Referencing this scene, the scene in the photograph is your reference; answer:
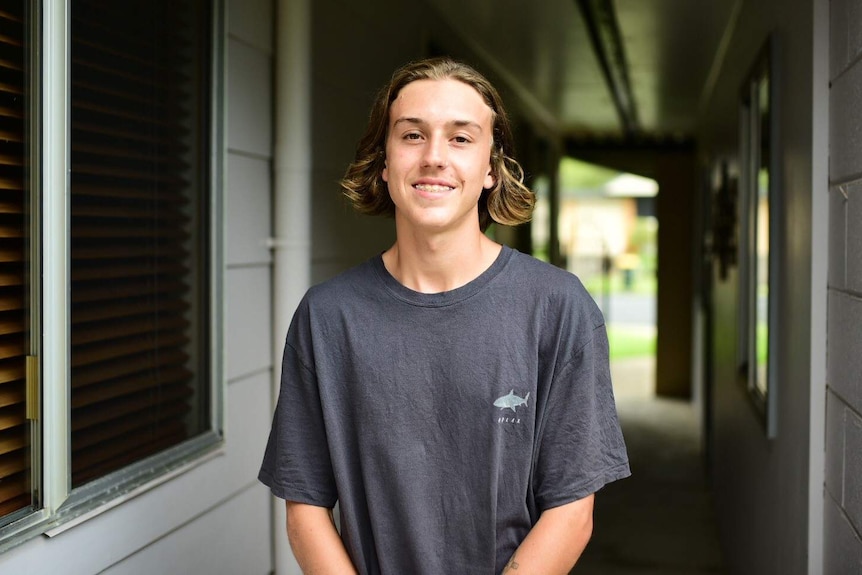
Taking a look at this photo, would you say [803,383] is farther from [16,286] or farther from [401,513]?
[16,286]

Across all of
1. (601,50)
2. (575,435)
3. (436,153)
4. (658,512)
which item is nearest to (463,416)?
(575,435)

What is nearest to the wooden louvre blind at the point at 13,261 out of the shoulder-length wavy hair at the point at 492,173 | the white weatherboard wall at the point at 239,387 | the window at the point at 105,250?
the window at the point at 105,250

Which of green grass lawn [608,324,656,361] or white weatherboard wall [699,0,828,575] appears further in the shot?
green grass lawn [608,324,656,361]

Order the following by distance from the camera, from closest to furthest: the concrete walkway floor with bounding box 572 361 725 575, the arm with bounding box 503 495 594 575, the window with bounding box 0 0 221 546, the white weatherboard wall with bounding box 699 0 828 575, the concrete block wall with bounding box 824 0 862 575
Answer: the arm with bounding box 503 495 594 575 → the window with bounding box 0 0 221 546 → the concrete block wall with bounding box 824 0 862 575 → the white weatherboard wall with bounding box 699 0 828 575 → the concrete walkway floor with bounding box 572 361 725 575

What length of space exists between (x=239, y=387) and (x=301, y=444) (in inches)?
37.5

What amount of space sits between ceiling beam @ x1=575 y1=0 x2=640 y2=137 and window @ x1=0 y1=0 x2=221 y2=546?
2.54 meters

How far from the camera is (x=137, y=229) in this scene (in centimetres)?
195

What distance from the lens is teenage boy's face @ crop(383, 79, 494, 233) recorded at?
1.44m

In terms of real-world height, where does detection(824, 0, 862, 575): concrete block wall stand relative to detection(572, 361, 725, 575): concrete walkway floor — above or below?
above

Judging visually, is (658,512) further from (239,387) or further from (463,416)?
(463,416)

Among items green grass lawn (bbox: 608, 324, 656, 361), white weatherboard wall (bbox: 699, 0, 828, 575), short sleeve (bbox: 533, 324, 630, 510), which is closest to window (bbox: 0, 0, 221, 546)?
short sleeve (bbox: 533, 324, 630, 510)

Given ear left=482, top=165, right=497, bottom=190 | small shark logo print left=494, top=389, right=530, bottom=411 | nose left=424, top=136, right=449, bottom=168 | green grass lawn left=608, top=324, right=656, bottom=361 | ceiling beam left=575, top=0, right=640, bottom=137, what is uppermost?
ceiling beam left=575, top=0, right=640, bottom=137

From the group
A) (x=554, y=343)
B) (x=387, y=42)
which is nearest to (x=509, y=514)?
(x=554, y=343)

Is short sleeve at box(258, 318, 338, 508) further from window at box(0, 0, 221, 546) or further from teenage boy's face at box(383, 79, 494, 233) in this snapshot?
window at box(0, 0, 221, 546)
